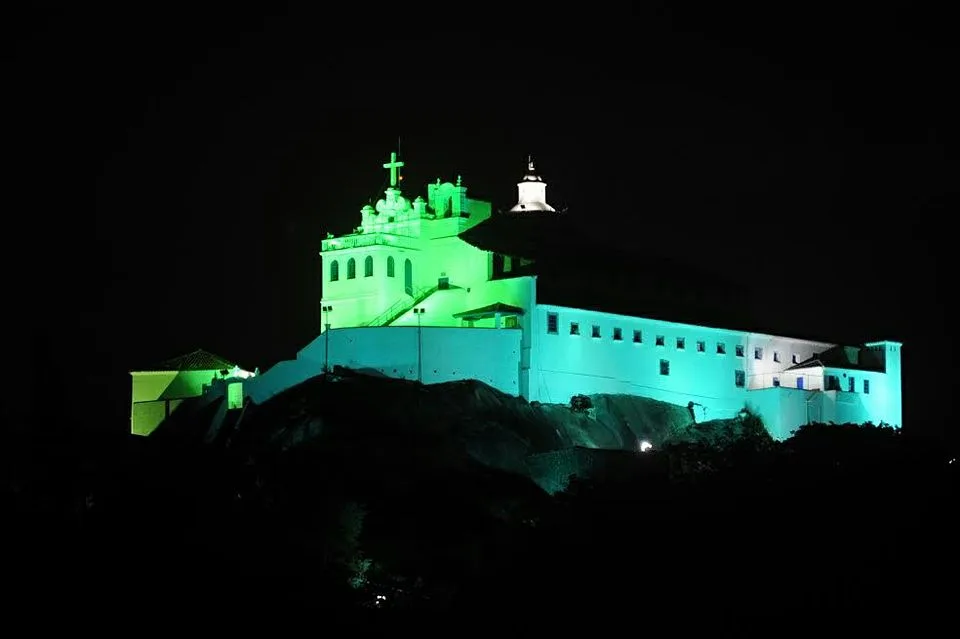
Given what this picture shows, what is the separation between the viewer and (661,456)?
103000 millimetres

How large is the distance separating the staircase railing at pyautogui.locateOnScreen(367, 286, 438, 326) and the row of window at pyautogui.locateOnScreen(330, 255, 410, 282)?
4.08 ft

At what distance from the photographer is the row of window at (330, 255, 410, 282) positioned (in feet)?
370

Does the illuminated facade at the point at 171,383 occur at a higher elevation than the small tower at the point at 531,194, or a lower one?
→ lower

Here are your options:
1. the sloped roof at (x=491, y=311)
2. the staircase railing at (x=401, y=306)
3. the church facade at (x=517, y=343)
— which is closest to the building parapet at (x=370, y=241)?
the church facade at (x=517, y=343)

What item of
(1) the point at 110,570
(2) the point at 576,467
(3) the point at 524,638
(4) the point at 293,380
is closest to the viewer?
(3) the point at 524,638

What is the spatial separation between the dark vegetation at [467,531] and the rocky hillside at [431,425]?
0.94ft

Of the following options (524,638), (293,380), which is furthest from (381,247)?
(524,638)

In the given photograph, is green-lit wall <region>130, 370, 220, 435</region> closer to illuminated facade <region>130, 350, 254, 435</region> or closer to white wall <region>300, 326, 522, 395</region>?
illuminated facade <region>130, 350, 254, 435</region>

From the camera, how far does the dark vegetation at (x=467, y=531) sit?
87875 mm

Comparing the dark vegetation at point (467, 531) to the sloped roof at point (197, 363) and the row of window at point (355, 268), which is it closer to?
the sloped roof at point (197, 363)

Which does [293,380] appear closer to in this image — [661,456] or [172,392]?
[172,392]

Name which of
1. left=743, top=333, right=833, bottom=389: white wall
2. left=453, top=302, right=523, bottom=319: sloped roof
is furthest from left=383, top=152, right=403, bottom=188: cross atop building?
left=743, top=333, right=833, bottom=389: white wall

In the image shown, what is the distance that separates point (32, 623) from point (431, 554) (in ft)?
46.9

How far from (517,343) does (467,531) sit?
1383 cm
